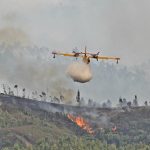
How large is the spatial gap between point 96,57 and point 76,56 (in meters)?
5.23

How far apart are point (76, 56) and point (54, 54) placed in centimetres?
1133

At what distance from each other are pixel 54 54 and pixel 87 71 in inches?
395

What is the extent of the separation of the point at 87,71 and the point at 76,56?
836 centimetres

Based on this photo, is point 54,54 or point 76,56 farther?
point 54,54

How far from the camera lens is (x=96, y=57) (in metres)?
130

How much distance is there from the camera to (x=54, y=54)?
453 feet

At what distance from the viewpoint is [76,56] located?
128 meters

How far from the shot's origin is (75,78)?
132500mm

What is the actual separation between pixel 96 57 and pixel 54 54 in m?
13.3

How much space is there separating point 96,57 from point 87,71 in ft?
21.6

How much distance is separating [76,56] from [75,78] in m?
6.85
